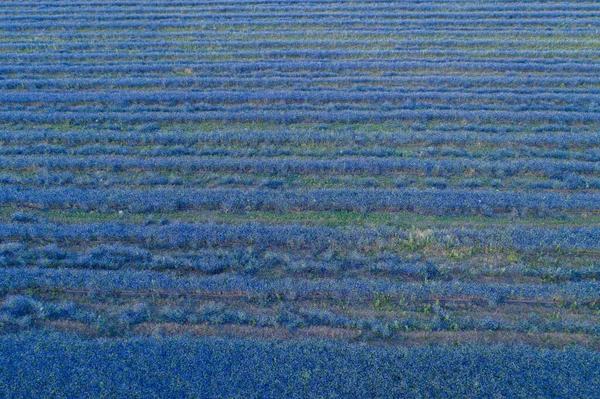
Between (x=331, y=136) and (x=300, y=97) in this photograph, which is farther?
(x=300, y=97)

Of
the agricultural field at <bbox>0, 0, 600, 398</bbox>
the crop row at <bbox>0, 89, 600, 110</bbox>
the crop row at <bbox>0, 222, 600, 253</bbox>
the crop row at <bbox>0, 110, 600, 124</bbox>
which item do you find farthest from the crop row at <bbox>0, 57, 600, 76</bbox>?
the crop row at <bbox>0, 222, 600, 253</bbox>

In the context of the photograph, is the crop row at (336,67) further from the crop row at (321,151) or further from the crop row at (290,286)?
the crop row at (290,286)

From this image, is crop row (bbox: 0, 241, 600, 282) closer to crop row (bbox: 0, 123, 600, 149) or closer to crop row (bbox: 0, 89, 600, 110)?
crop row (bbox: 0, 123, 600, 149)

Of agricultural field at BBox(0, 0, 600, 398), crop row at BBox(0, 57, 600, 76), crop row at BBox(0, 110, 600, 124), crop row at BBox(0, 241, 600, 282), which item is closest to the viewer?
agricultural field at BBox(0, 0, 600, 398)

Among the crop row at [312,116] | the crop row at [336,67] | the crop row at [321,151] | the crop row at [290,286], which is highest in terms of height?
the crop row at [336,67]

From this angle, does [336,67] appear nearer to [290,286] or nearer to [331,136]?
[331,136]

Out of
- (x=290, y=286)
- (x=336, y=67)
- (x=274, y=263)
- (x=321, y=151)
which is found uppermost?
(x=336, y=67)

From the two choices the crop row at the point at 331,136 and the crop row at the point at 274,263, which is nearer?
the crop row at the point at 274,263

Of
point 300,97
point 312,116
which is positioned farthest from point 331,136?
point 300,97

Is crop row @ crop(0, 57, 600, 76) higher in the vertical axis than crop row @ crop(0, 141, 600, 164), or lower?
higher

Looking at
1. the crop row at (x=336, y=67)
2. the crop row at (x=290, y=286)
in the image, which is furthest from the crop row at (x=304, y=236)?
the crop row at (x=336, y=67)
